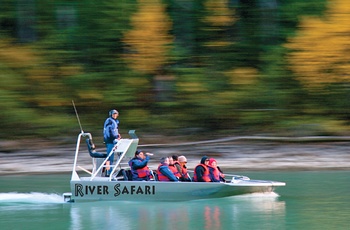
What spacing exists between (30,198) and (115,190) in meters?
2.65

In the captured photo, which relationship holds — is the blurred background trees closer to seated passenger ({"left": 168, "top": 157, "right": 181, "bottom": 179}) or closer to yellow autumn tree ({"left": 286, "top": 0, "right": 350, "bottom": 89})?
yellow autumn tree ({"left": 286, "top": 0, "right": 350, "bottom": 89})

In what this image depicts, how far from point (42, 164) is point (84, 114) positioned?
18.1 feet

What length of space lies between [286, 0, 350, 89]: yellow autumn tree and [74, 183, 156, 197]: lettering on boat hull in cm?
1609

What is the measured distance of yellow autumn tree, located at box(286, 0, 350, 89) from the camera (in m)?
33.9

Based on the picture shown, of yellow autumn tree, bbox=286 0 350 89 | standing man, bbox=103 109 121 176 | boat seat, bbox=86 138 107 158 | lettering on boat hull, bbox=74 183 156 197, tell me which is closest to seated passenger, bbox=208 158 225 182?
lettering on boat hull, bbox=74 183 156 197

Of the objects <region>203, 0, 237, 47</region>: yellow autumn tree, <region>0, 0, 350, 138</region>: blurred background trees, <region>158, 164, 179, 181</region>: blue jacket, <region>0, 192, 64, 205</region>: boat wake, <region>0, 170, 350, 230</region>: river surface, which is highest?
<region>203, 0, 237, 47</region>: yellow autumn tree

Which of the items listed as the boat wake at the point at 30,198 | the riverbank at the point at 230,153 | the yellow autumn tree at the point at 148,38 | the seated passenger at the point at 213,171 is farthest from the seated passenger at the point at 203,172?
the yellow autumn tree at the point at 148,38

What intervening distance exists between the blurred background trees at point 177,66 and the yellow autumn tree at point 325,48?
0.13 feet

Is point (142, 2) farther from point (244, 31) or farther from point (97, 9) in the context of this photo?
point (244, 31)

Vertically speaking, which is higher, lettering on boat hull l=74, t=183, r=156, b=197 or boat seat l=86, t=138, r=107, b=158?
boat seat l=86, t=138, r=107, b=158

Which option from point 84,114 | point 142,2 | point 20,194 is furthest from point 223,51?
point 20,194

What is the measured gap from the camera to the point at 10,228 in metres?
17.2

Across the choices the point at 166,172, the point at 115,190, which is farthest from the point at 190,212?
the point at 115,190

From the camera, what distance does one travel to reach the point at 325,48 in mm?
33938
